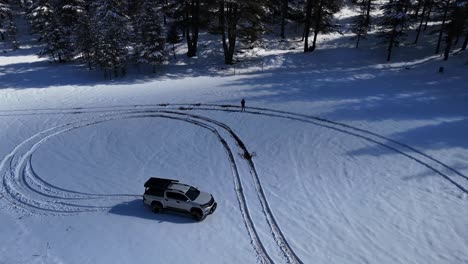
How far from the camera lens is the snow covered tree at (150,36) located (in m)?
41.4

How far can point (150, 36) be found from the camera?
1647 inches

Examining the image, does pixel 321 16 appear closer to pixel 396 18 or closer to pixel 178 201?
pixel 396 18

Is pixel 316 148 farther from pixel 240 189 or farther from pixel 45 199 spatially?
pixel 45 199

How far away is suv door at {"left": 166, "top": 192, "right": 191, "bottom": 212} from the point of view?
17.5 metres

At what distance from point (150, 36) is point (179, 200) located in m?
30.0

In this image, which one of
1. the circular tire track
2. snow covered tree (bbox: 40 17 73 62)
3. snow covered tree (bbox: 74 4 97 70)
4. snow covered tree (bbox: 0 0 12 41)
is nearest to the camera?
the circular tire track

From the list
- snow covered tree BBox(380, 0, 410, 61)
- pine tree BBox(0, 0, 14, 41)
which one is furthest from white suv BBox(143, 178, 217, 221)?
pine tree BBox(0, 0, 14, 41)

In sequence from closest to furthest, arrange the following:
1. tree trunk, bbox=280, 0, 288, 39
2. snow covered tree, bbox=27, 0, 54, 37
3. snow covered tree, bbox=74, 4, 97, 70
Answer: snow covered tree, bbox=74, 4, 97, 70, snow covered tree, bbox=27, 0, 54, 37, tree trunk, bbox=280, 0, 288, 39

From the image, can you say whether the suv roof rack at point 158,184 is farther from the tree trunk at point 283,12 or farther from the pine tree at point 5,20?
the pine tree at point 5,20

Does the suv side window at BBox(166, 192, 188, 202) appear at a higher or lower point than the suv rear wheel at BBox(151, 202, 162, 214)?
higher

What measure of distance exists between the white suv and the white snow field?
626 millimetres

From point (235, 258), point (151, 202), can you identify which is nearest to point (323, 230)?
point (235, 258)

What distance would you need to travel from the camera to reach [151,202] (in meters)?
18.2

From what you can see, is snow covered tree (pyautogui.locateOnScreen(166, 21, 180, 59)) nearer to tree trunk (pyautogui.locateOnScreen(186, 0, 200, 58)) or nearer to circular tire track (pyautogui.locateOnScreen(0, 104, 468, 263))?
tree trunk (pyautogui.locateOnScreen(186, 0, 200, 58))
